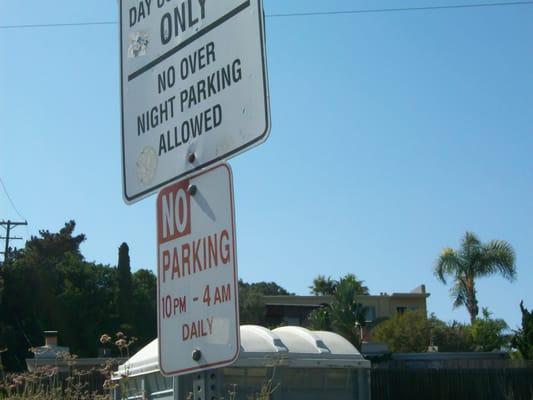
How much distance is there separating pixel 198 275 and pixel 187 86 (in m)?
0.54

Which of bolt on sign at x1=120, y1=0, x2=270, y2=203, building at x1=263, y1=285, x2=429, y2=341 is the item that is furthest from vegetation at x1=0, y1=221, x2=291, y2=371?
bolt on sign at x1=120, y1=0, x2=270, y2=203

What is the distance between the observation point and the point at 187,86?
232cm

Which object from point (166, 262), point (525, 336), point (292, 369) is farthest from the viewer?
point (525, 336)

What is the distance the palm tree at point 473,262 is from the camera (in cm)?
4059

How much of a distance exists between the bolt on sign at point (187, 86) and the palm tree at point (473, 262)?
39.6 metres

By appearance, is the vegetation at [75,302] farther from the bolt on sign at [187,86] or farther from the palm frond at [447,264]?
the bolt on sign at [187,86]

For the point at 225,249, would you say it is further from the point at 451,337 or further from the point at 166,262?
Result: the point at 451,337

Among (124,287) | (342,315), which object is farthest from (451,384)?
(124,287)

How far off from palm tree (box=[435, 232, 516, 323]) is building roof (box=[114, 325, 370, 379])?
25.9m

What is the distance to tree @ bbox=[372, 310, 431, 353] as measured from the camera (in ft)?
127

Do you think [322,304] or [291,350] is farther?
[322,304]

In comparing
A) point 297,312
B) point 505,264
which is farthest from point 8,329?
point 505,264

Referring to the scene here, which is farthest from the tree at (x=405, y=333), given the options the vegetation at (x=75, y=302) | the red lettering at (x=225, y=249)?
the red lettering at (x=225, y=249)

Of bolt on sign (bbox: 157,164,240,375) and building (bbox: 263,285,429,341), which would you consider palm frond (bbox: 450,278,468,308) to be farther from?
bolt on sign (bbox: 157,164,240,375)
